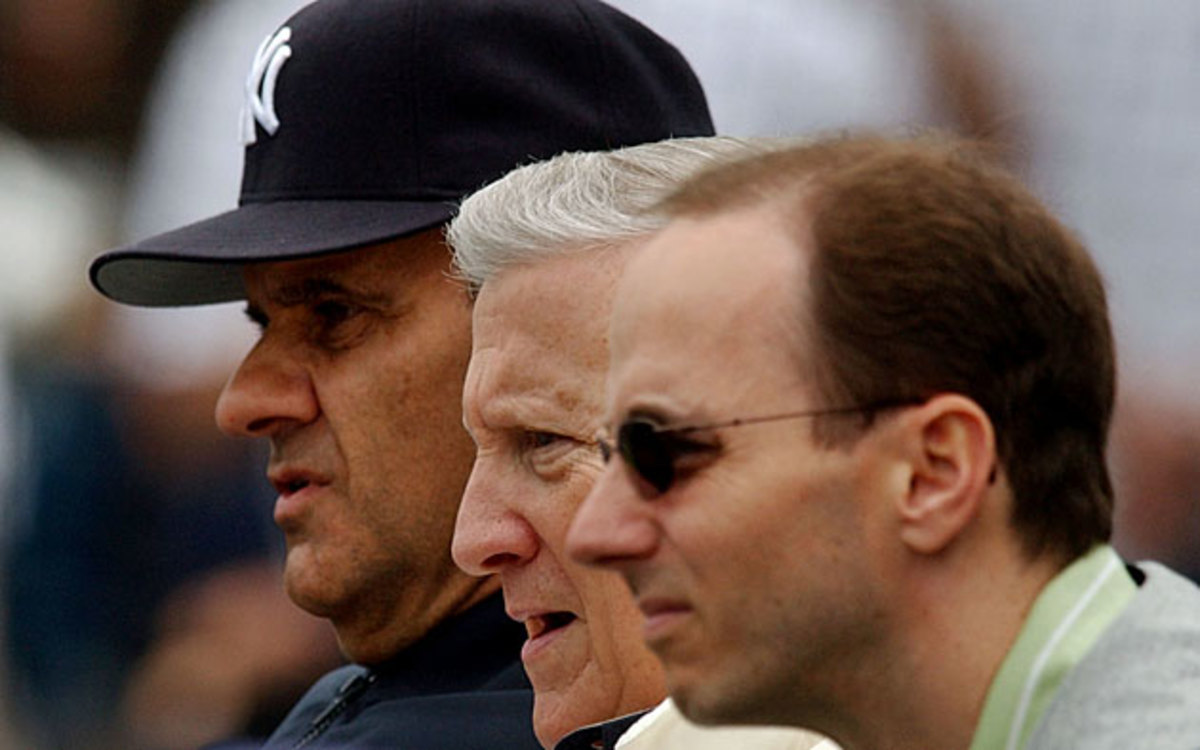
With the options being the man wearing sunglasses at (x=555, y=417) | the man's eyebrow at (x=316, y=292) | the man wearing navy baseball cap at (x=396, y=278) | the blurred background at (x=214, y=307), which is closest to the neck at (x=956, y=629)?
the man wearing sunglasses at (x=555, y=417)

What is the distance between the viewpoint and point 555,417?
2.37 meters

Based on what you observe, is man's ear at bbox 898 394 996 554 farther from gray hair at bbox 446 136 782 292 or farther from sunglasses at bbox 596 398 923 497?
gray hair at bbox 446 136 782 292

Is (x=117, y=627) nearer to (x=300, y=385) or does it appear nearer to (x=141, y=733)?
(x=141, y=733)

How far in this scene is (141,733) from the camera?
198 inches

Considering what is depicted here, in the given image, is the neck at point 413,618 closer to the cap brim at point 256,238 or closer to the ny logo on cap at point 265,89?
the cap brim at point 256,238

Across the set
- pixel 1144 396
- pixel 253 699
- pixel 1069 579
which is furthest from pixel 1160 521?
pixel 1069 579

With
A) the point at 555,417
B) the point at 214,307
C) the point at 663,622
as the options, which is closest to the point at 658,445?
the point at 663,622

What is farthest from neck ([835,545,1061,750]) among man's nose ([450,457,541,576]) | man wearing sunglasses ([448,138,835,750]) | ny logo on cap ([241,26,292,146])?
ny logo on cap ([241,26,292,146])

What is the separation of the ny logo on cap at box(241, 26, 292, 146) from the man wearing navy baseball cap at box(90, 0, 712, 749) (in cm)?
1

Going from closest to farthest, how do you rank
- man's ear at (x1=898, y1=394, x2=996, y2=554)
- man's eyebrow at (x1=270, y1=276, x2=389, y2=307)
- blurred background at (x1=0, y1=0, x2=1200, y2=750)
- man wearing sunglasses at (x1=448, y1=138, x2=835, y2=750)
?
man's ear at (x1=898, y1=394, x2=996, y2=554) < man wearing sunglasses at (x1=448, y1=138, x2=835, y2=750) < man's eyebrow at (x1=270, y1=276, x2=389, y2=307) < blurred background at (x1=0, y1=0, x2=1200, y2=750)

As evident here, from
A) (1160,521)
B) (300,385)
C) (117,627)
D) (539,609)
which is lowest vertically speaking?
(1160,521)

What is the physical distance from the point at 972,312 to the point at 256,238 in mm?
1402

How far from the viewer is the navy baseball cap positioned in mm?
2797

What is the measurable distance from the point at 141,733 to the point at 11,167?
1.56m
